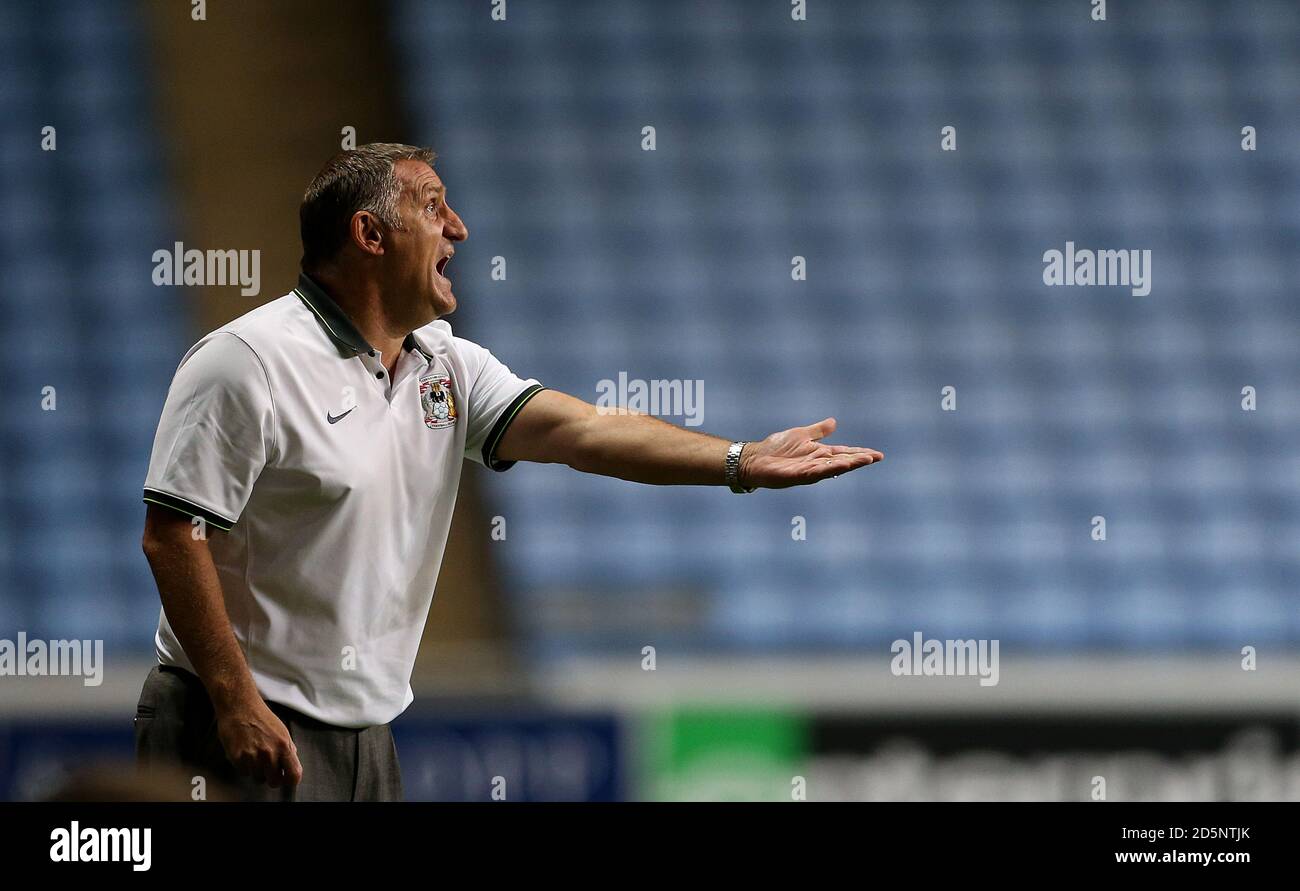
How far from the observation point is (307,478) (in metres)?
1.49

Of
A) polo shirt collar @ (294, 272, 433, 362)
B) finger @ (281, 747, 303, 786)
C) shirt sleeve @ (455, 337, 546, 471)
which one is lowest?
finger @ (281, 747, 303, 786)

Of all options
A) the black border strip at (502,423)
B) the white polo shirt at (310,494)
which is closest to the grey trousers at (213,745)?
the white polo shirt at (310,494)

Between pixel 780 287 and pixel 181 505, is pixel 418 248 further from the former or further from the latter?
pixel 780 287

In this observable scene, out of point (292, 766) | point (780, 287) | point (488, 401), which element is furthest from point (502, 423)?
point (780, 287)

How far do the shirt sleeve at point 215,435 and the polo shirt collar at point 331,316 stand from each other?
0.35 feet

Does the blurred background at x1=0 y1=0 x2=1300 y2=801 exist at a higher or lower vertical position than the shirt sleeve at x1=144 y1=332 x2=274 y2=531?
higher

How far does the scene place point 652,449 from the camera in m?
1.63

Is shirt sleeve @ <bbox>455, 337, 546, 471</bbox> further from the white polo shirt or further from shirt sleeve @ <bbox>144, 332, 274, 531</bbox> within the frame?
shirt sleeve @ <bbox>144, 332, 274, 531</bbox>

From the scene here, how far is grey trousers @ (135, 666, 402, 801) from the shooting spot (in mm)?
1477

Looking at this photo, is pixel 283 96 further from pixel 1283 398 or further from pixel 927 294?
pixel 1283 398

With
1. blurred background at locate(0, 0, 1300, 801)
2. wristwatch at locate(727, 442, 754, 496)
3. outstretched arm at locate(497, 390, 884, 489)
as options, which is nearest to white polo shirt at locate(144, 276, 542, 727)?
outstretched arm at locate(497, 390, 884, 489)

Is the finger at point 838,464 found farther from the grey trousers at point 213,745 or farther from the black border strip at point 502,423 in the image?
the grey trousers at point 213,745

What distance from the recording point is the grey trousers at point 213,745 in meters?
1.48

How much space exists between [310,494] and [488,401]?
265 mm
